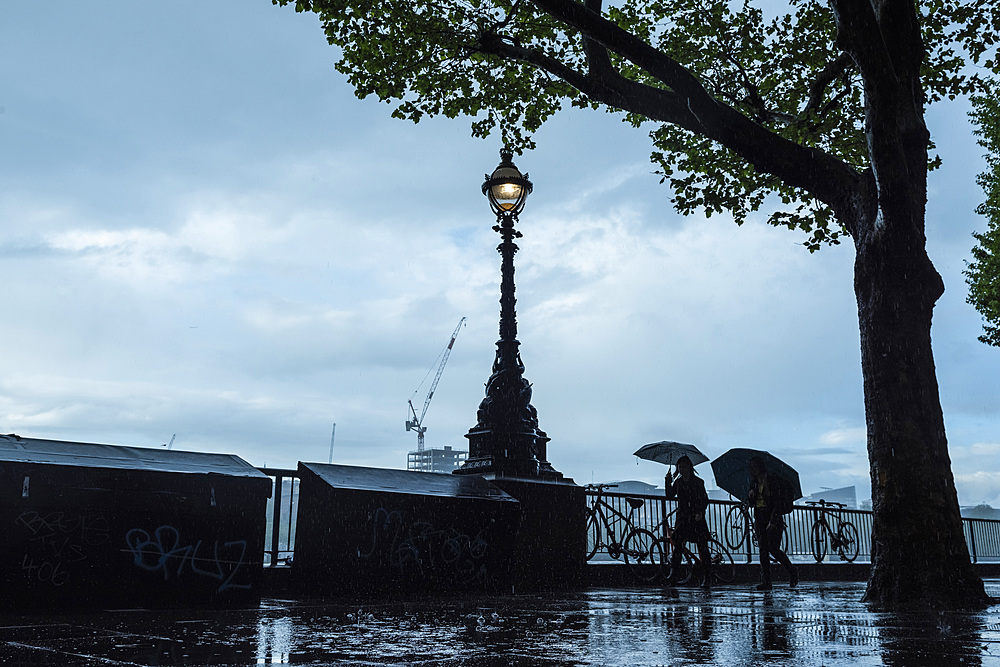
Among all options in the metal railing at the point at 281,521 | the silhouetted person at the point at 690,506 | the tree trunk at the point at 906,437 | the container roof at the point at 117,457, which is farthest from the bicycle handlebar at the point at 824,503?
the container roof at the point at 117,457

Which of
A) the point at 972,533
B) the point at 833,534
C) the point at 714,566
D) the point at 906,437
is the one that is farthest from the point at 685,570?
the point at 972,533

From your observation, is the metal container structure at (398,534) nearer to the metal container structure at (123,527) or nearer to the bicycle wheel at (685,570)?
the metal container structure at (123,527)

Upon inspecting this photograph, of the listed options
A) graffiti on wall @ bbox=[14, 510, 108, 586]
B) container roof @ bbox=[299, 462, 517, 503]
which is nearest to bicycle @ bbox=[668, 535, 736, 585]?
container roof @ bbox=[299, 462, 517, 503]

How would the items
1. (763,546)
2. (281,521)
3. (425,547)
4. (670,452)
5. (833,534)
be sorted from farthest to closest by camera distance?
(833,534) → (670,452) → (763,546) → (425,547) → (281,521)

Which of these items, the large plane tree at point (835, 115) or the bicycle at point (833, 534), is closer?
the large plane tree at point (835, 115)

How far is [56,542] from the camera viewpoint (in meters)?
7.19

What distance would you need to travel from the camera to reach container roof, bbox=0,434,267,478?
7453 millimetres

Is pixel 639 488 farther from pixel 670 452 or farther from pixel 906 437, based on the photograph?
pixel 906 437

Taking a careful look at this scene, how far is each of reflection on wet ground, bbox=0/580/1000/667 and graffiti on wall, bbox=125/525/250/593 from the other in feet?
2.36

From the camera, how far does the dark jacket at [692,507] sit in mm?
12971

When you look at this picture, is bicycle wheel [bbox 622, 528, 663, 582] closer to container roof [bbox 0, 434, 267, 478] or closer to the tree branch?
the tree branch

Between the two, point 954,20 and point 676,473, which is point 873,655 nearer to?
point 676,473

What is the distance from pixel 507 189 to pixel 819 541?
35.0 ft

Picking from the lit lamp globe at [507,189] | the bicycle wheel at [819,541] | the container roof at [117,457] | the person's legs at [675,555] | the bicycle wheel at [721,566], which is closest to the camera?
the container roof at [117,457]
